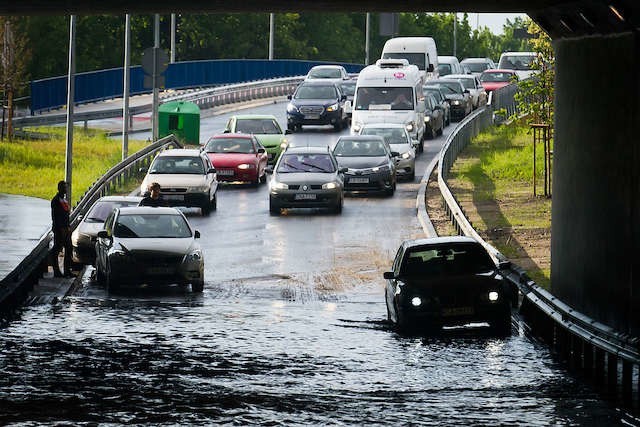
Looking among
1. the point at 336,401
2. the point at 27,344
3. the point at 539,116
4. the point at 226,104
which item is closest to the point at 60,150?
the point at 226,104

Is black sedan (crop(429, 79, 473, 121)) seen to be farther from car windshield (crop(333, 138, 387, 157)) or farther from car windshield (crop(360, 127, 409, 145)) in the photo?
car windshield (crop(333, 138, 387, 157))

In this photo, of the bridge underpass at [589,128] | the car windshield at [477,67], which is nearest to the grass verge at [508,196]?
the bridge underpass at [589,128]

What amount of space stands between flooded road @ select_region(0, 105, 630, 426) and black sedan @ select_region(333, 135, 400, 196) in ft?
35.1

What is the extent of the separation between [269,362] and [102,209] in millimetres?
12878

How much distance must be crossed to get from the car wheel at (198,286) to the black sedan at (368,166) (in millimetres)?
14462

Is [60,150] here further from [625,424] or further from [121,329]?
[625,424]

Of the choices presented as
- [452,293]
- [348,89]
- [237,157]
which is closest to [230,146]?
[237,157]

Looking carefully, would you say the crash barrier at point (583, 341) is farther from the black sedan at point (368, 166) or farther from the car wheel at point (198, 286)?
the black sedan at point (368, 166)

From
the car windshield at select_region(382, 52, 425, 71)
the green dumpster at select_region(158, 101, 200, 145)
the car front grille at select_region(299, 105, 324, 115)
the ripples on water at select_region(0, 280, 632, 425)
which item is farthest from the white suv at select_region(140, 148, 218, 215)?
the car windshield at select_region(382, 52, 425, 71)

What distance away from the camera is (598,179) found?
74.0 ft

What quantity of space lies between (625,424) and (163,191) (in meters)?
23.9

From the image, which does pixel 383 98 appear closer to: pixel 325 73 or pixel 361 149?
pixel 361 149

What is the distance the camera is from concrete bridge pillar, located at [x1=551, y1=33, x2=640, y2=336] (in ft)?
68.5

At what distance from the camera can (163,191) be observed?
130 ft
